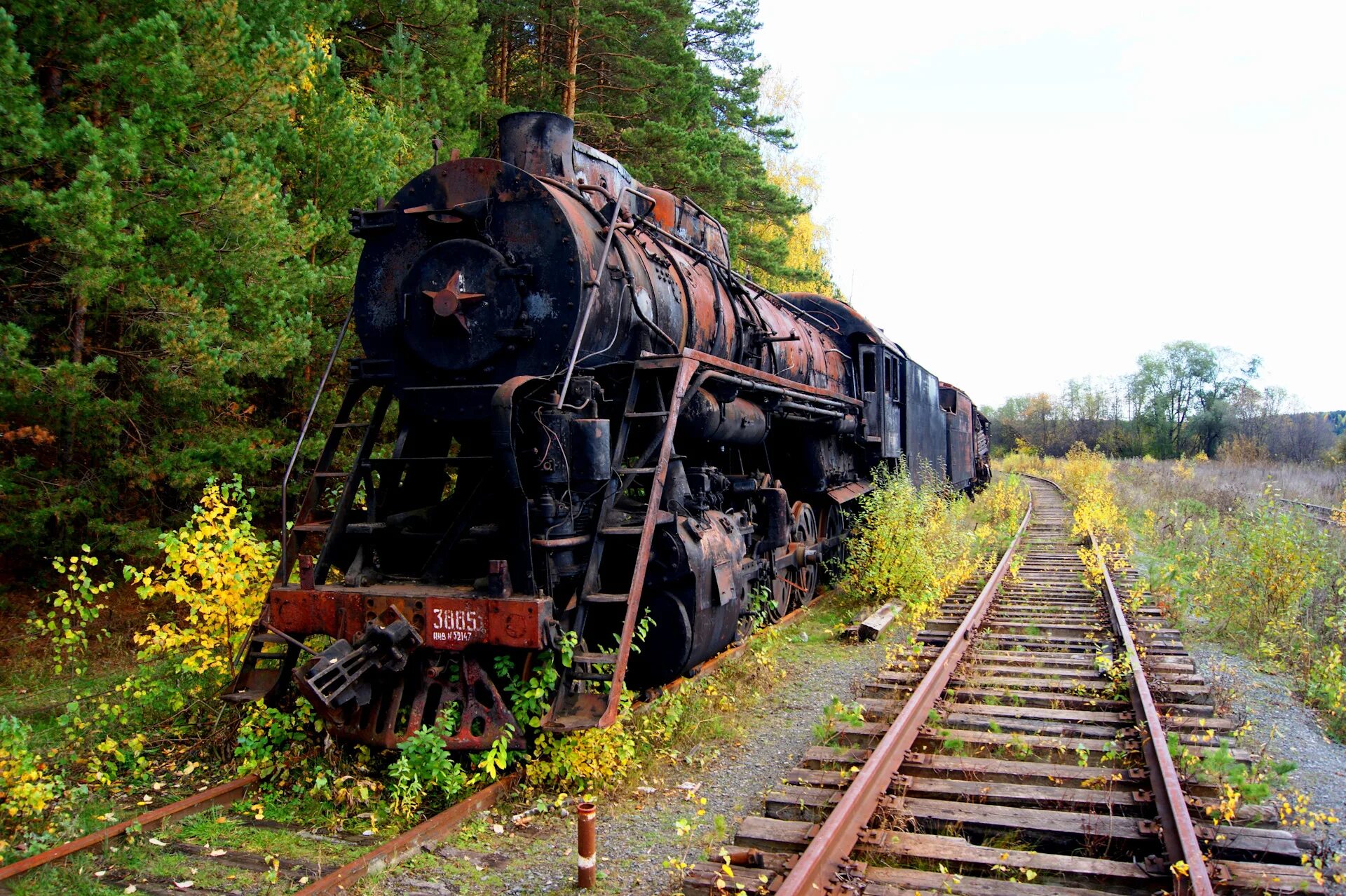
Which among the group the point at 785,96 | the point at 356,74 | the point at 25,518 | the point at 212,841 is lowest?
the point at 212,841

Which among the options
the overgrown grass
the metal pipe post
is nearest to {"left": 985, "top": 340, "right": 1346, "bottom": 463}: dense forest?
the overgrown grass

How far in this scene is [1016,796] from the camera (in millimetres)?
4500

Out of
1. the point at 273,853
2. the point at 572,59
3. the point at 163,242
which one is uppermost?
the point at 572,59

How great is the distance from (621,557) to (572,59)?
565 inches

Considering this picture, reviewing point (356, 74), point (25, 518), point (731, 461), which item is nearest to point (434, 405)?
point (731, 461)

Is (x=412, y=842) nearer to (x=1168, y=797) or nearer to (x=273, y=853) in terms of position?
(x=273, y=853)

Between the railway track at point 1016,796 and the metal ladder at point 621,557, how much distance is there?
1.09 metres

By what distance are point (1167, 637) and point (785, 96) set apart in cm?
2767

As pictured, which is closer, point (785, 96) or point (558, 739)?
point (558, 739)

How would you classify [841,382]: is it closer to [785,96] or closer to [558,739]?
[558,739]

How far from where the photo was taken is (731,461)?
8.16 meters

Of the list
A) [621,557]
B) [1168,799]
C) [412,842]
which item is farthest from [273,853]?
[1168,799]

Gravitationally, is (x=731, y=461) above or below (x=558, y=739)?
above

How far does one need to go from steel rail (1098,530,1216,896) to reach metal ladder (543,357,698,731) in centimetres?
272
